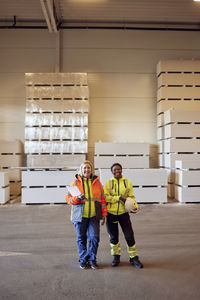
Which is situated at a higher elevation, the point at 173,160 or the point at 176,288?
the point at 173,160

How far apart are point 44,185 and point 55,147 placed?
5.25 ft

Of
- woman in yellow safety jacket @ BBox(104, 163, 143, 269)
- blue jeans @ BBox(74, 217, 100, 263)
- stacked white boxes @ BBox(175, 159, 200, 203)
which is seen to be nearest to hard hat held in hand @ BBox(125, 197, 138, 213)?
woman in yellow safety jacket @ BBox(104, 163, 143, 269)

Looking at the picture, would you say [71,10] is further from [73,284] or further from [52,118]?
[73,284]

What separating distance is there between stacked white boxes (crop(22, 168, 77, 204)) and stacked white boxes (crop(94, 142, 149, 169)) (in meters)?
1.52

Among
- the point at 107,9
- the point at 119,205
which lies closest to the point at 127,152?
the point at 107,9

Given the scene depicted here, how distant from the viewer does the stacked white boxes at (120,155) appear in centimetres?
891

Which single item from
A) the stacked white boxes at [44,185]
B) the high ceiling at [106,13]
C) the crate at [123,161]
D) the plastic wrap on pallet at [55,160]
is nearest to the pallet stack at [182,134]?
the crate at [123,161]

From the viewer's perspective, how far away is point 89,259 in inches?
133

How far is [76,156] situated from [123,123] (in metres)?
2.39

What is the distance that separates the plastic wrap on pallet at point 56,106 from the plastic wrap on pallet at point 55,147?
1.08m

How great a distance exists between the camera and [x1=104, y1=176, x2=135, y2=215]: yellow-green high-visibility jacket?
3348 mm

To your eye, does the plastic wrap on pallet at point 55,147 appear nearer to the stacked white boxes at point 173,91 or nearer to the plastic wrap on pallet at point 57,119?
the plastic wrap on pallet at point 57,119

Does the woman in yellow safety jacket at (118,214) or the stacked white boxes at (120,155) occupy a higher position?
the stacked white boxes at (120,155)

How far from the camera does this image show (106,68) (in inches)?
400
